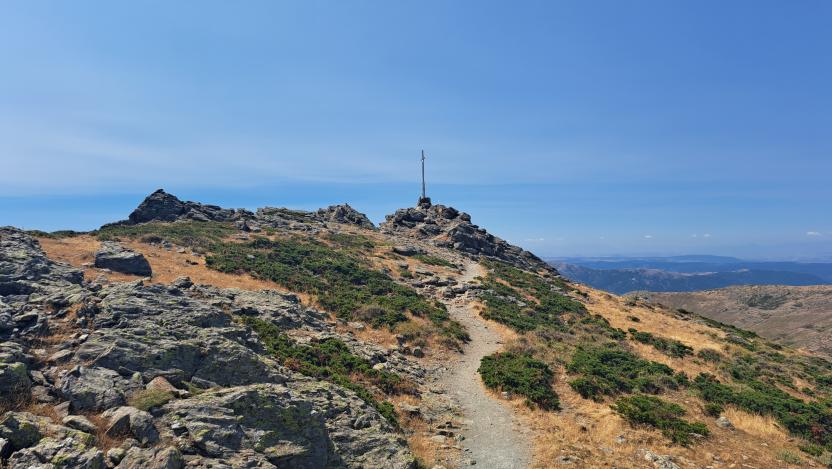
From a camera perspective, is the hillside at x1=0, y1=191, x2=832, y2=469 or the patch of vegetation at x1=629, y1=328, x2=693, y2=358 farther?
the patch of vegetation at x1=629, y1=328, x2=693, y2=358

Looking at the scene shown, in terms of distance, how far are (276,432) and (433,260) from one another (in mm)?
51426

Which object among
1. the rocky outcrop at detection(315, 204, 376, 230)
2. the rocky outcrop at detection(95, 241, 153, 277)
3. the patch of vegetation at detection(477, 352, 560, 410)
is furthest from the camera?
the rocky outcrop at detection(315, 204, 376, 230)

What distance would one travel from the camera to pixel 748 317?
106312 mm

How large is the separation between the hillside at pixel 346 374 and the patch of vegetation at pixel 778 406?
0.12 meters

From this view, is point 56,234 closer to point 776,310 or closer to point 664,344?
point 664,344

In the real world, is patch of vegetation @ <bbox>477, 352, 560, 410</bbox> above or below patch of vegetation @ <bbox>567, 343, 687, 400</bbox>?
above

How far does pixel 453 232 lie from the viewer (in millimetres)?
81000

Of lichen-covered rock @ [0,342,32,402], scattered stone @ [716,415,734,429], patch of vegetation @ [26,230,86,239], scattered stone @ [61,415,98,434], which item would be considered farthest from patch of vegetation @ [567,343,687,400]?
patch of vegetation @ [26,230,86,239]

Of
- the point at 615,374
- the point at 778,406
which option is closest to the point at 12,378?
the point at 615,374

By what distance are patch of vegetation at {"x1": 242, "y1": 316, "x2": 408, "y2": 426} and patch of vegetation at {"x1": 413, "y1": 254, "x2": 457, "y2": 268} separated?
121ft

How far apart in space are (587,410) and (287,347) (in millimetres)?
15921

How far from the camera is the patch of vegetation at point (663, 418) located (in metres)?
17.9

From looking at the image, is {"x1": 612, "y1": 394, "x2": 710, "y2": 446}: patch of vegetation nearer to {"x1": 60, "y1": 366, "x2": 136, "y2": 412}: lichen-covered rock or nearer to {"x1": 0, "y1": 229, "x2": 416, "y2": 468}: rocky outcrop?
{"x1": 0, "y1": 229, "x2": 416, "y2": 468}: rocky outcrop

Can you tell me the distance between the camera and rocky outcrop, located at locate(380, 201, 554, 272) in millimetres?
79938
